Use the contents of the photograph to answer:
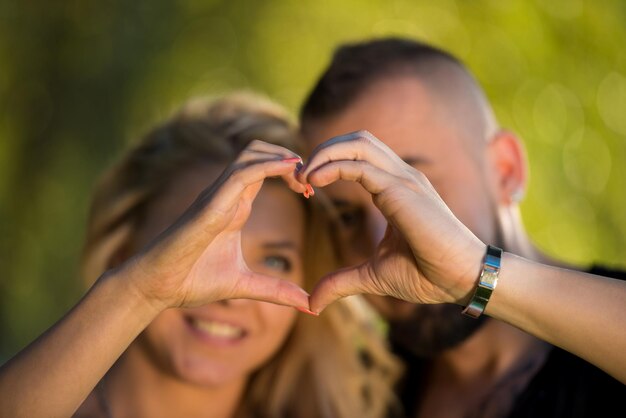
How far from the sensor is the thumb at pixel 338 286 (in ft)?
6.10

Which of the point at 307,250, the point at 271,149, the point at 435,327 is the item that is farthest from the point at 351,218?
the point at 271,149

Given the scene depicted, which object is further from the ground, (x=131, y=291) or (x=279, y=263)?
(x=131, y=291)

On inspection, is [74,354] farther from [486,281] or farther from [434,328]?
[434,328]

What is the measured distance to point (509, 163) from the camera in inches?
117

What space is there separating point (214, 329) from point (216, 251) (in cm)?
79

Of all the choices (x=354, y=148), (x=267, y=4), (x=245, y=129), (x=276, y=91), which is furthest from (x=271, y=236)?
(x=267, y=4)

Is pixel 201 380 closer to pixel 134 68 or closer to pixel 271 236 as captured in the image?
pixel 271 236

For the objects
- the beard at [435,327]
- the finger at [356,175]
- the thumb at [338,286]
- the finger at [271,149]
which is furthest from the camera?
the beard at [435,327]

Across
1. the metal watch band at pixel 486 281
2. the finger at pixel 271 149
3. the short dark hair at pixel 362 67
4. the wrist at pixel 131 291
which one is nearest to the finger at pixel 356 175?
the finger at pixel 271 149

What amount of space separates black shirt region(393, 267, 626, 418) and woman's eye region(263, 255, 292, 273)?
87 cm

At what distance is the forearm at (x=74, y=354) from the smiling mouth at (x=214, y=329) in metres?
0.80

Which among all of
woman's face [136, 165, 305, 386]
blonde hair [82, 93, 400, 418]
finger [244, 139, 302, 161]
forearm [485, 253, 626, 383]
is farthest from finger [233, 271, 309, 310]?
blonde hair [82, 93, 400, 418]

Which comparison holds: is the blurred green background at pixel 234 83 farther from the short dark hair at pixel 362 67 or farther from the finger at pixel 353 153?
the finger at pixel 353 153

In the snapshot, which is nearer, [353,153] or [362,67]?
[353,153]
